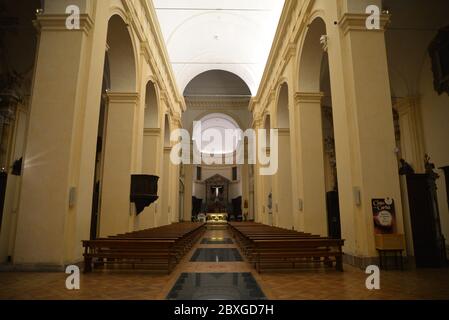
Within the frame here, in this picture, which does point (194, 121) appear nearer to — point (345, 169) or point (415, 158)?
point (415, 158)

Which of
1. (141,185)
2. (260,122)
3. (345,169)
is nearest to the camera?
(345,169)

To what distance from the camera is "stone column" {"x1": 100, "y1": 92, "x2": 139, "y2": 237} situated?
787 centimetres

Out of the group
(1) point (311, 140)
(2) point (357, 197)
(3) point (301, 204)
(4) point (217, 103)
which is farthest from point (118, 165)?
(4) point (217, 103)

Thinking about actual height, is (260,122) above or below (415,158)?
above

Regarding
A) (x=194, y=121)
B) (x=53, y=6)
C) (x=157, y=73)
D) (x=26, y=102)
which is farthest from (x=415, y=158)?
(x=194, y=121)

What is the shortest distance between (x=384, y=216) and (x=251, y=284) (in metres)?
2.47

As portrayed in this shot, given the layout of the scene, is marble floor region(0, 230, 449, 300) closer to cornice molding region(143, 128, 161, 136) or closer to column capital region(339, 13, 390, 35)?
column capital region(339, 13, 390, 35)

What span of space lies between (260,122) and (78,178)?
1207 cm

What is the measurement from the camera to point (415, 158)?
9422 millimetres

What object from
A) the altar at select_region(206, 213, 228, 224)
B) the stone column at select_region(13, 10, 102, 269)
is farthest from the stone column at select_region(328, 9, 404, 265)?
the altar at select_region(206, 213, 228, 224)

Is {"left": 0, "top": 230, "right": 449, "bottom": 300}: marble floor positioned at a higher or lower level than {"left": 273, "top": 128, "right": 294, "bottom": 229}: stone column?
lower

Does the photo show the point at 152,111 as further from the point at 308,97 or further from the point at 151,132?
the point at 308,97

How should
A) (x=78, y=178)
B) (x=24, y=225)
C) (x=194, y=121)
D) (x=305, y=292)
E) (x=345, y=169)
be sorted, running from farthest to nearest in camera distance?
(x=194, y=121)
(x=345, y=169)
(x=78, y=178)
(x=24, y=225)
(x=305, y=292)

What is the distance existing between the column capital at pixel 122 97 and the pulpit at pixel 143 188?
2162mm
